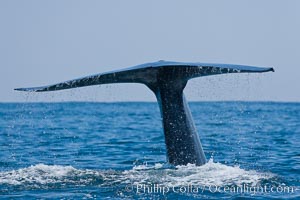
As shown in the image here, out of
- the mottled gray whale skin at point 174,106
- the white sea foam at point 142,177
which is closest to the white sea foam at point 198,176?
the white sea foam at point 142,177

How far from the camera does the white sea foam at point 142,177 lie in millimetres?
9477

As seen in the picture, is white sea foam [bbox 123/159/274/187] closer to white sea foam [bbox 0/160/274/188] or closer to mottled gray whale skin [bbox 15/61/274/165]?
white sea foam [bbox 0/160/274/188]

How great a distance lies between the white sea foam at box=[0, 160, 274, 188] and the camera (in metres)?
9.48

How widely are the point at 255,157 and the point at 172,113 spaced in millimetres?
5298

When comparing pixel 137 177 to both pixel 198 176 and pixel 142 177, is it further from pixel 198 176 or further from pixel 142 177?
pixel 198 176

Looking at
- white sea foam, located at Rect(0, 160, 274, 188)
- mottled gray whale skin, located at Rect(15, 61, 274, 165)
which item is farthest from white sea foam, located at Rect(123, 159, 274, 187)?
mottled gray whale skin, located at Rect(15, 61, 274, 165)

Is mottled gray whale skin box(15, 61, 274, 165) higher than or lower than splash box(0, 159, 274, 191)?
higher

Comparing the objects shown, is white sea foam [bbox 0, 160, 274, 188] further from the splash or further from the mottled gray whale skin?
the mottled gray whale skin

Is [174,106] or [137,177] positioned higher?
[174,106]

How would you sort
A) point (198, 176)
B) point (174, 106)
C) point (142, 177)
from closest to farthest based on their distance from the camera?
point (198, 176)
point (174, 106)
point (142, 177)

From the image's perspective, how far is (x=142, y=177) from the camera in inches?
392

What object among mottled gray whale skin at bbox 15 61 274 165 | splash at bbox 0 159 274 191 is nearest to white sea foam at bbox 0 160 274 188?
splash at bbox 0 159 274 191

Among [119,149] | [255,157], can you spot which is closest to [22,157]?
[119,149]

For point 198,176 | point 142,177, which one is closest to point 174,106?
point 198,176
